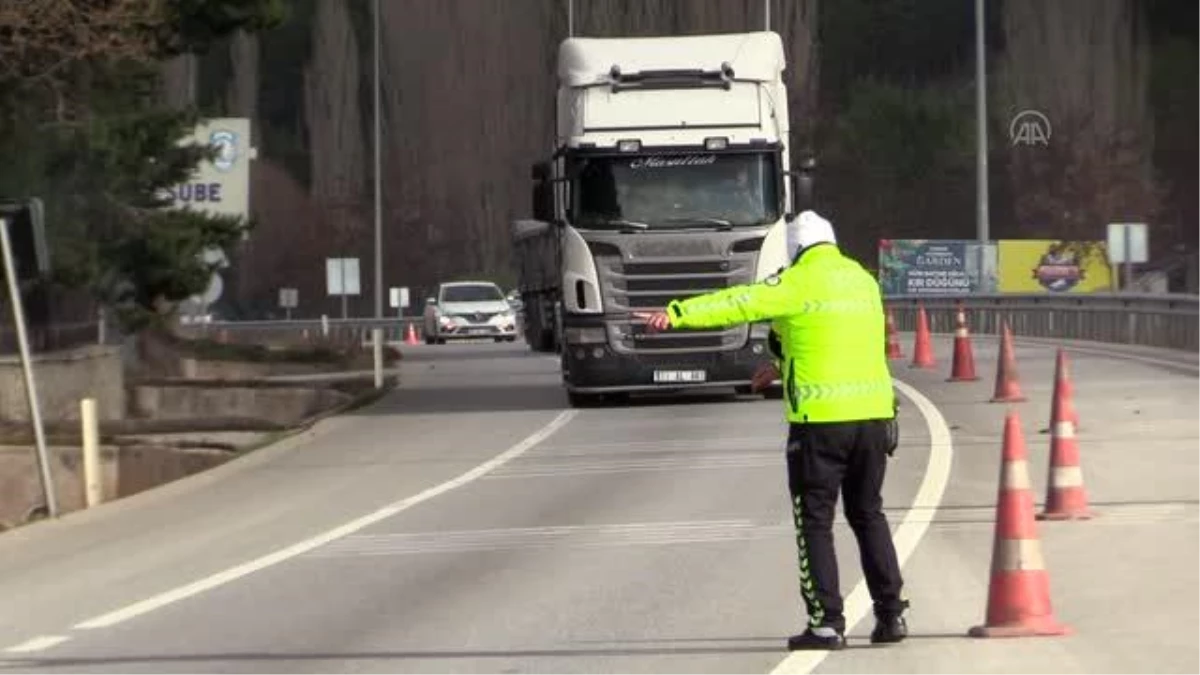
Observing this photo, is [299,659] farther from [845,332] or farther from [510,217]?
[510,217]

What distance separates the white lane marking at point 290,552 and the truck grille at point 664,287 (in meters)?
4.39

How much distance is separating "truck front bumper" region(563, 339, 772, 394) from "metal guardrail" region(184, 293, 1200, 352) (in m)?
11.6

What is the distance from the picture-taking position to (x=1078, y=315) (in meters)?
49.7

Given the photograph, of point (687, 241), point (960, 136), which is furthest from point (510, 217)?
point (687, 241)

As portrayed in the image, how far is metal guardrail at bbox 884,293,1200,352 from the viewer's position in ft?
138

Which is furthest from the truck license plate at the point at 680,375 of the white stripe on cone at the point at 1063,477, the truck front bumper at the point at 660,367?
the white stripe on cone at the point at 1063,477

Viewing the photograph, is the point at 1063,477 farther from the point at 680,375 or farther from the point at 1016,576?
the point at 680,375

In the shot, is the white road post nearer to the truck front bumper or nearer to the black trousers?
the truck front bumper

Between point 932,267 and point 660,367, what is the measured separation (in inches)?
1203

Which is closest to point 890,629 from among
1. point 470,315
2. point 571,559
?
point 571,559

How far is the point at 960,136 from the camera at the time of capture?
7588 centimetres

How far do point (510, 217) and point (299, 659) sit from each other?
221 feet

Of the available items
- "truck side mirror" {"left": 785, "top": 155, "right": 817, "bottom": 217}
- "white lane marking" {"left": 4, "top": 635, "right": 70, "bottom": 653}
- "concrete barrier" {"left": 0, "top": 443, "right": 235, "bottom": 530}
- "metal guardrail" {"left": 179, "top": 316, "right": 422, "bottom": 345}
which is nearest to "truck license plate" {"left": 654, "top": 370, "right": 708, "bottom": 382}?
"truck side mirror" {"left": 785, "top": 155, "right": 817, "bottom": 217}

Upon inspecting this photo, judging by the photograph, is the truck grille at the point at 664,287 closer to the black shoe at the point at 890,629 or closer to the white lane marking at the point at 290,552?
the white lane marking at the point at 290,552
